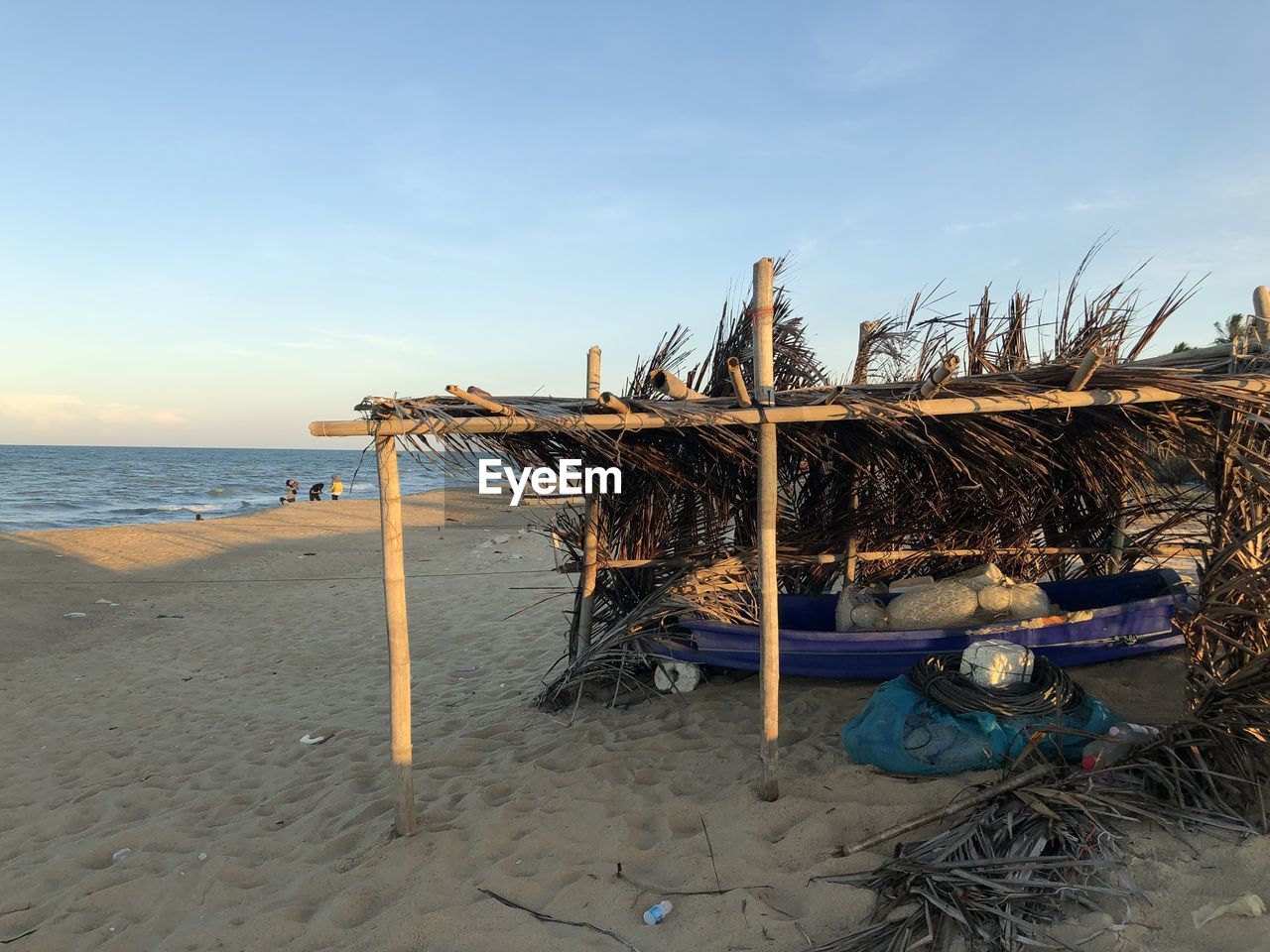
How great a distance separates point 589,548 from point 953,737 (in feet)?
8.67

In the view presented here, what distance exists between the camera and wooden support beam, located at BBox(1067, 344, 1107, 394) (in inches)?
127

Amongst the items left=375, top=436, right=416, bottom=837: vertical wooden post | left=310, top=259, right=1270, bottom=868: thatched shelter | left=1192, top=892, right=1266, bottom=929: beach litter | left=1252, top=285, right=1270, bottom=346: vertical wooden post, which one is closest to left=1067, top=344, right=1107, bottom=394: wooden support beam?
left=310, top=259, right=1270, bottom=868: thatched shelter

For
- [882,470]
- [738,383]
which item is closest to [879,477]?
[882,470]

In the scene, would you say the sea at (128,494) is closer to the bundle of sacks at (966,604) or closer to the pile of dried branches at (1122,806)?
the bundle of sacks at (966,604)

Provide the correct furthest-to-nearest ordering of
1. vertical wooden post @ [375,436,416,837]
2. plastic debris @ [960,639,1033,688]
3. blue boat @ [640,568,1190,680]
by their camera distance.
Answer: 1. blue boat @ [640,568,1190,680]
2. plastic debris @ [960,639,1033,688]
3. vertical wooden post @ [375,436,416,837]

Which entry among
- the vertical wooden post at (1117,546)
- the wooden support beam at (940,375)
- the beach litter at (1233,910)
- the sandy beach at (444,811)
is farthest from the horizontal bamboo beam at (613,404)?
the vertical wooden post at (1117,546)

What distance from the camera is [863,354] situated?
5582 millimetres

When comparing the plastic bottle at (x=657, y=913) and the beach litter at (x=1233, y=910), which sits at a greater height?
the beach litter at (x=1233, y=910)

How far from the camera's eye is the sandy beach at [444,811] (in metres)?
2.85

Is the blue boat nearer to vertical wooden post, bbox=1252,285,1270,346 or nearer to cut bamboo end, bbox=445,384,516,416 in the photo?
vertical wooden post, bbox=1252,285,1270,346

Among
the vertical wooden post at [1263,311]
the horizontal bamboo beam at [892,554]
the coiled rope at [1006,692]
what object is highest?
the vertical wooden post at [1263,311]

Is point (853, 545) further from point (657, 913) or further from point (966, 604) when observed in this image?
point (657, 913)

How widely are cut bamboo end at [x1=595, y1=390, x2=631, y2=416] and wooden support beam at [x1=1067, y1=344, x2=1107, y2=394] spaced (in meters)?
2.10

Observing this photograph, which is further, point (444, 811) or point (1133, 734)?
point (444, 811)
